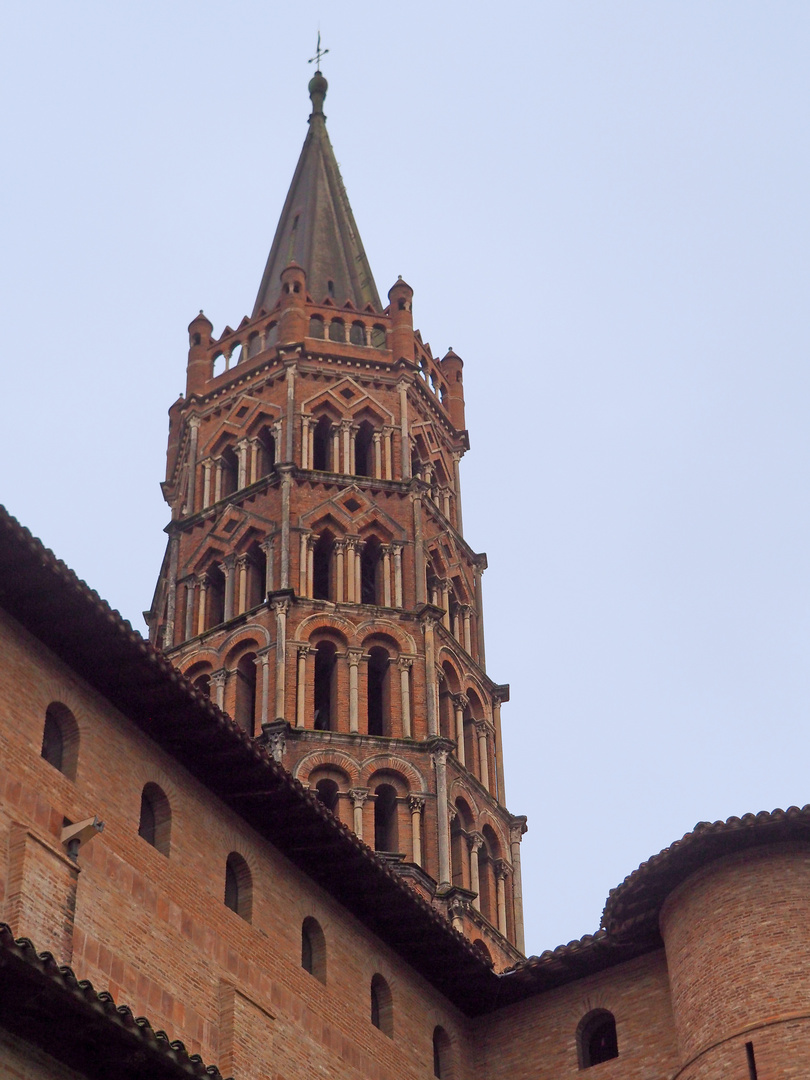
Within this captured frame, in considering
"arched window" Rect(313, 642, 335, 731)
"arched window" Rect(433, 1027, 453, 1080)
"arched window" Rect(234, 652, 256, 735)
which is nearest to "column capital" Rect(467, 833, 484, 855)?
"arched window" Rect(313, 642, 335, 731)

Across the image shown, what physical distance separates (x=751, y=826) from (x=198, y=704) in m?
7.41

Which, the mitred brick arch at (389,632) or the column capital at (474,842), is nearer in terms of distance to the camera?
the column capital at (474,842)

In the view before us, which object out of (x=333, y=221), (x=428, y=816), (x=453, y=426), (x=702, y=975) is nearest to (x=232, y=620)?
(x=428, y=816)

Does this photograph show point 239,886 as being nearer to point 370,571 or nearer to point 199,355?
point 370,571

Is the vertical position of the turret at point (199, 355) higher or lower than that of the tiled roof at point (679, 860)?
higher

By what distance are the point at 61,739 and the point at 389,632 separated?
69.4 feet

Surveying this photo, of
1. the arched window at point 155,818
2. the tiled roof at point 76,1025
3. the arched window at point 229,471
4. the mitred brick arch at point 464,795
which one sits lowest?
the tiled roof at point 76,1025

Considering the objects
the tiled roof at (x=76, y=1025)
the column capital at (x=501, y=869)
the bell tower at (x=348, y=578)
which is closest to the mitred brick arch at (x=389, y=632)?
the bell tower at (x=348, y=578)

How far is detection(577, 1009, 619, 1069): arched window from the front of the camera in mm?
27188

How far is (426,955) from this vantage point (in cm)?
2781

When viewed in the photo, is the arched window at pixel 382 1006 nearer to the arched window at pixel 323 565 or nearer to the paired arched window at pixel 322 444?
the arched window at pixel 323 565

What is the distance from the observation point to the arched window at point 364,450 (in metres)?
48.2

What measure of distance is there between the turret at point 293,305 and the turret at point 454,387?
488cm

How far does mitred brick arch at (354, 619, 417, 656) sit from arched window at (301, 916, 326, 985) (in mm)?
17584
